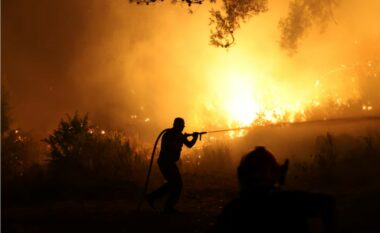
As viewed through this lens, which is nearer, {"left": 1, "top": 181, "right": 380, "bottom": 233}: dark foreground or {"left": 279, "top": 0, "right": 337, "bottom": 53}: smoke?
{"left": 1, "top": 181, "right": 380, "bottom": 233}: dark foreground

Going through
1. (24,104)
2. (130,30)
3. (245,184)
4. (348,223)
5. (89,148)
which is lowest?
(348,223)

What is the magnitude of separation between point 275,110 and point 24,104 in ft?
84.3

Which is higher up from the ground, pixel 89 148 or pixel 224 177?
pixel 89 148

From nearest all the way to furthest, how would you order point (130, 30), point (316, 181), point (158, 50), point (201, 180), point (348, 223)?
point (348, 223) → point (316, 181) → point (201, 180) → point (158, 50) → point (130, 30)

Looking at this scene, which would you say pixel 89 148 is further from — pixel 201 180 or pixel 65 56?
pixel 65 56

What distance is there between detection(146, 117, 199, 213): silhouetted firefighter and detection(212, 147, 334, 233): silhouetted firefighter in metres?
6.26

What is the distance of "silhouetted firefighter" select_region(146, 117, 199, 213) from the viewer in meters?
8.99

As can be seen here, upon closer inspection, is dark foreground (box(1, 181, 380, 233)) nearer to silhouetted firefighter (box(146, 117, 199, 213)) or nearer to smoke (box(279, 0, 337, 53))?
silhouetted firefighter (box(146, 117, 199, 213))

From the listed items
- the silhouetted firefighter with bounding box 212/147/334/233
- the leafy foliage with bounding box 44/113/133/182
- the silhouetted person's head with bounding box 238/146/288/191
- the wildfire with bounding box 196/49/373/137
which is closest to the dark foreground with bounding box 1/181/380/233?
the leafy foliage with bounding box 44/113/133/182

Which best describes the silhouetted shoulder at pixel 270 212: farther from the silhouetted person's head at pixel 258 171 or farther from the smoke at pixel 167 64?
the smoke at pixel 167 64

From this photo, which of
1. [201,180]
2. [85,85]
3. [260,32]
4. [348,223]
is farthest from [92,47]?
[348,223]

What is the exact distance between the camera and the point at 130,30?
3459 cm

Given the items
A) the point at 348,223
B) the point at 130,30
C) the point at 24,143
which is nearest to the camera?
the point at 348,223

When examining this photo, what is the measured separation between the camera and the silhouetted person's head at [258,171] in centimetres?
278
